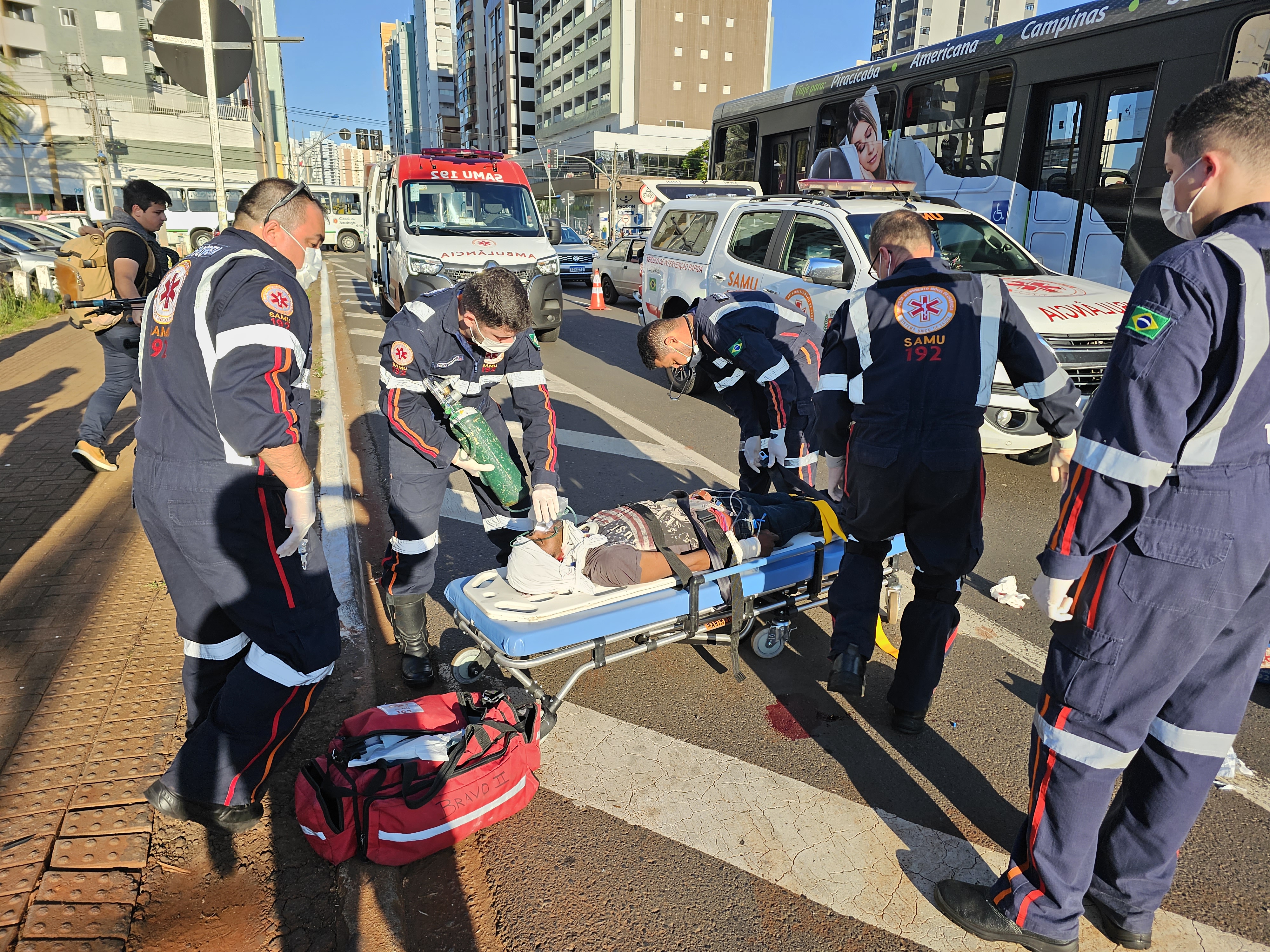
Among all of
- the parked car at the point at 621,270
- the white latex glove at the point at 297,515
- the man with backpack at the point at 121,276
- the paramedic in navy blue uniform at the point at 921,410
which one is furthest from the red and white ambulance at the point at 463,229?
the white latex glove at the point at 297,515

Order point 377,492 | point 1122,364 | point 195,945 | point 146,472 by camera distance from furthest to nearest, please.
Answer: point 377,492 → point 146,472 → point 195,945 → point 1122,364

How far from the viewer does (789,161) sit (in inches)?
485

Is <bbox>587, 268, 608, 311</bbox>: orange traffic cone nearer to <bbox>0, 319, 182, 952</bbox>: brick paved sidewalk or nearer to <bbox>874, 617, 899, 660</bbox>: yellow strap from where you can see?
<bbox>0, 319, 182, 952</bbox>: brick paved sidewalk

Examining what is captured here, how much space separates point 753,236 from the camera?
27.0 ft

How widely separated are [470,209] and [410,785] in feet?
35.7

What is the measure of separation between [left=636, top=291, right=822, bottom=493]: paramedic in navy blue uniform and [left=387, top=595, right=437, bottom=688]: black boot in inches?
69.0

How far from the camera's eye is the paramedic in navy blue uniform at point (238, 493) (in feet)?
7.63

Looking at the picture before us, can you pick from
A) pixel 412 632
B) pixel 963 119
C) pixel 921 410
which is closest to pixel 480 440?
pixel 412 632

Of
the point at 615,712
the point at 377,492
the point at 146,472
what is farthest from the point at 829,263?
the point at 146,472

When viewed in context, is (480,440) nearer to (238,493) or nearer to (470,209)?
(238,493)

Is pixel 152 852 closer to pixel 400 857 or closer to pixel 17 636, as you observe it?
pixel 400 857

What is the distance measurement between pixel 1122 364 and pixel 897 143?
9.47m

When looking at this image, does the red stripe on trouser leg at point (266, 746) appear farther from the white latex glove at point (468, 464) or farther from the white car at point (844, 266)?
the white car at point (844, 266)

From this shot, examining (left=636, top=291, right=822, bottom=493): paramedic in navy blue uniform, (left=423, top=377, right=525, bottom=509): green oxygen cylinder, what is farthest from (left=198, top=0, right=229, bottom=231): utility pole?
(left=636, top=291, right=822, bottom=493): paramedic in navy blue uniform
